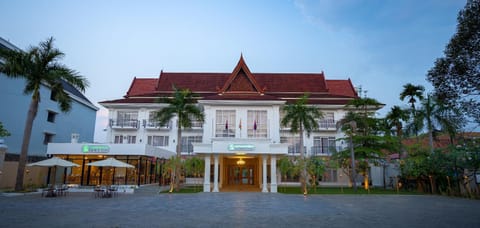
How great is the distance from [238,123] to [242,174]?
668 cm

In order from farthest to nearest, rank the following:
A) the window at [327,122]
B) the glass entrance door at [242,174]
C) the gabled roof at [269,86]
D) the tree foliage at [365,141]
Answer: the gabled roof at [269,86]
the window at [327,122]
the glass entrance door at [242,174]
the tree foliage at [365,141]

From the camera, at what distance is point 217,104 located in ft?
91.7

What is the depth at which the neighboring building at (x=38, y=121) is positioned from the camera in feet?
79.7

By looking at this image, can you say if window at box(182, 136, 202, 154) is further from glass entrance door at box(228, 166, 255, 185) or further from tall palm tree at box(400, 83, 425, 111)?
tall palm tree at box(400, 83, 425, 111)

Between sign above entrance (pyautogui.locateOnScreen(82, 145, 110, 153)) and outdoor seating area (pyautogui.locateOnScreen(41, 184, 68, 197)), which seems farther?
sign above entrance (pyautogui.locateOnScreen(82, 145, 110, 153))

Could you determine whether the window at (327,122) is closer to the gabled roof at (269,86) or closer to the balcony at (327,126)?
the balcony at (327,126)

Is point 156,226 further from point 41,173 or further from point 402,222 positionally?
point 41,173

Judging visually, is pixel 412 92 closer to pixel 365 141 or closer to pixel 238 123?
pixel 365 141

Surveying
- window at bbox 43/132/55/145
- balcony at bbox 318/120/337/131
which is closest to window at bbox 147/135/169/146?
window at bbox 43/132/55/145

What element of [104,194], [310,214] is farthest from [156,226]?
[104,194]

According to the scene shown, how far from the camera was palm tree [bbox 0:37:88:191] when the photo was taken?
18969 mm

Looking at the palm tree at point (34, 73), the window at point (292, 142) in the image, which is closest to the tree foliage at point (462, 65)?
the window at point (292, 142)

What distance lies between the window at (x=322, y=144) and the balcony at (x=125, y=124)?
20348mm

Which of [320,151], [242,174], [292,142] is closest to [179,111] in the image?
[242,174]
